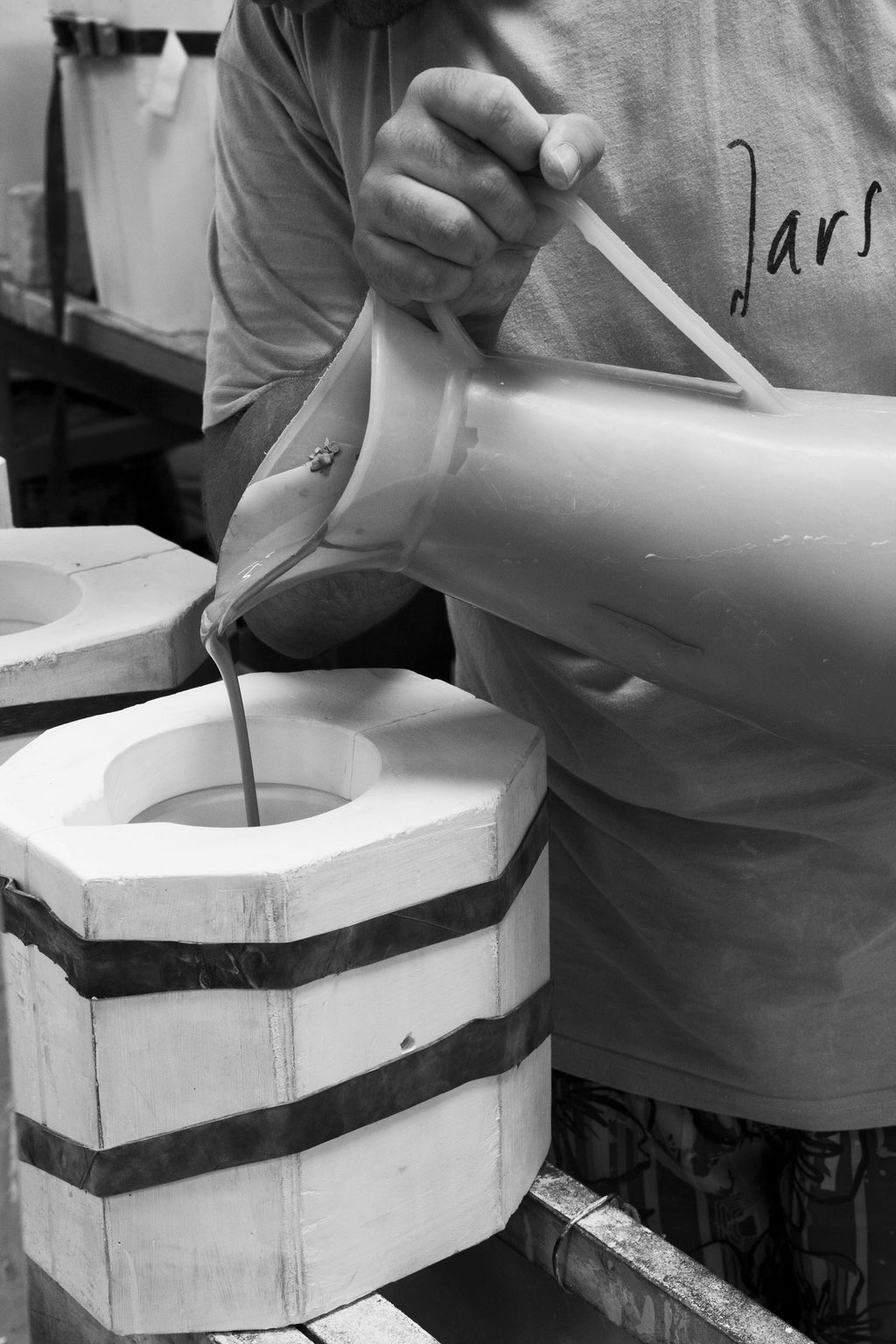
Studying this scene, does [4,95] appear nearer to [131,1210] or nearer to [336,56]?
[336,56]

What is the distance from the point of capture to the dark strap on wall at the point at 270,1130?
28.1 inches

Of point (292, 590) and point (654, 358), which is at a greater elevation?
point (654, 358)

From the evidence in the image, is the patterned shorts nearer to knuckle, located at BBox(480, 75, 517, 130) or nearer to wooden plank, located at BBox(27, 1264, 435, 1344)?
wooden plank, located at BBox(27, 1264, 435, 1344)

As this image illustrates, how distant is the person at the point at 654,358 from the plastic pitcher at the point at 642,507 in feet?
0.14

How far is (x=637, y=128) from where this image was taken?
32.0 inches

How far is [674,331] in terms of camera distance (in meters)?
0.85

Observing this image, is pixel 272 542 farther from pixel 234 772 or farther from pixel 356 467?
pixel 234 772

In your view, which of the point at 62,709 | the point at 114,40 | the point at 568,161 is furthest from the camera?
the point at 114,40

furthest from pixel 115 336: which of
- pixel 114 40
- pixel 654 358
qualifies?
pixel 654 358

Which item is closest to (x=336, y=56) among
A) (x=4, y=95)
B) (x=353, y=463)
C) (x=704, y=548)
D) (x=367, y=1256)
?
(x=353, y=463)

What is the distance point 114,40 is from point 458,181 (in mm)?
1626

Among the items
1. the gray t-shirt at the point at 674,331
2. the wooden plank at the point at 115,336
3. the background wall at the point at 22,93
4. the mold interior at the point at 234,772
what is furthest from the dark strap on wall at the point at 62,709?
the background wall at the point at 22,93

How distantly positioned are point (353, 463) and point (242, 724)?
0.55 ft

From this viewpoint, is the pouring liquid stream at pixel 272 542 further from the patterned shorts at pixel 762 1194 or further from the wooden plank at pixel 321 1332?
the patterned shorts at pixel 762 1194
